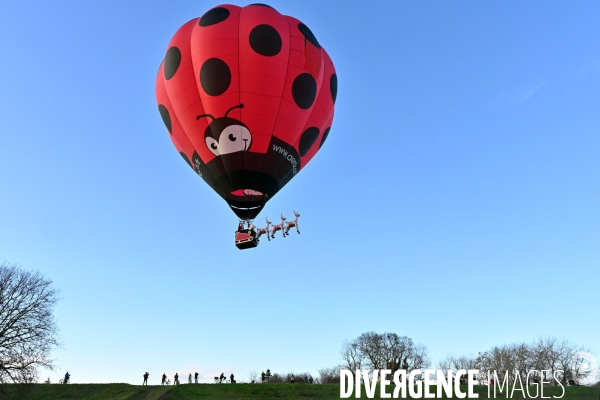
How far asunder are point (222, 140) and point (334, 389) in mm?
19415

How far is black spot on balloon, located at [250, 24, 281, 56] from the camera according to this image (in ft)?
69.2

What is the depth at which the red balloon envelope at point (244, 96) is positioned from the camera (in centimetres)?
2106

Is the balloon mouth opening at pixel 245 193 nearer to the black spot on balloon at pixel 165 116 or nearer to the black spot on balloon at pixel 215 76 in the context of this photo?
the black spot on balloon at pixel 165 116

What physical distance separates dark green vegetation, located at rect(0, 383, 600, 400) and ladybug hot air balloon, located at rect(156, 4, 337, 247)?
14.3 meters

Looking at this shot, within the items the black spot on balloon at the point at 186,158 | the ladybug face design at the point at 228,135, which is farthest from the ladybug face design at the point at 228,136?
the black spot on balloon at the point at 186,158

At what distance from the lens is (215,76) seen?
21000 millimetres

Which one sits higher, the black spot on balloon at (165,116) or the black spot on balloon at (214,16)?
the black spot on balloon at (214,16)

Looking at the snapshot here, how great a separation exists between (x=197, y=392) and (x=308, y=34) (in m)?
21.1

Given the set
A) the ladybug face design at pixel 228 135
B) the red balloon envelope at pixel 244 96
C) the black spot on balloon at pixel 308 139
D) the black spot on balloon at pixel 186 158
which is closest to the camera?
the red balloon envelope at pixel 244 96

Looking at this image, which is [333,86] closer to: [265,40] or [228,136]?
[265,40]

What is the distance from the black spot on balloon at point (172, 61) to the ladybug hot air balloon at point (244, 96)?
0.04m

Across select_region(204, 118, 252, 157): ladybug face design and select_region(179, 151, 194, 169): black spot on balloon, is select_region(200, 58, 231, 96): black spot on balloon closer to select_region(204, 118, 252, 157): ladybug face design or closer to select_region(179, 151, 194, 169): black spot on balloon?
select_region(204, 118, 252, 157): ladybug face design

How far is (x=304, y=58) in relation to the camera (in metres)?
22.0

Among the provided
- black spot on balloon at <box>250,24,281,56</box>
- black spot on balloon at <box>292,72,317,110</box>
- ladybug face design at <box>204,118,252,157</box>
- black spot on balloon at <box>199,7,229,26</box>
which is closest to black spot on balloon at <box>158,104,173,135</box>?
ladybug face design at <box>204,118,252,157</box>
